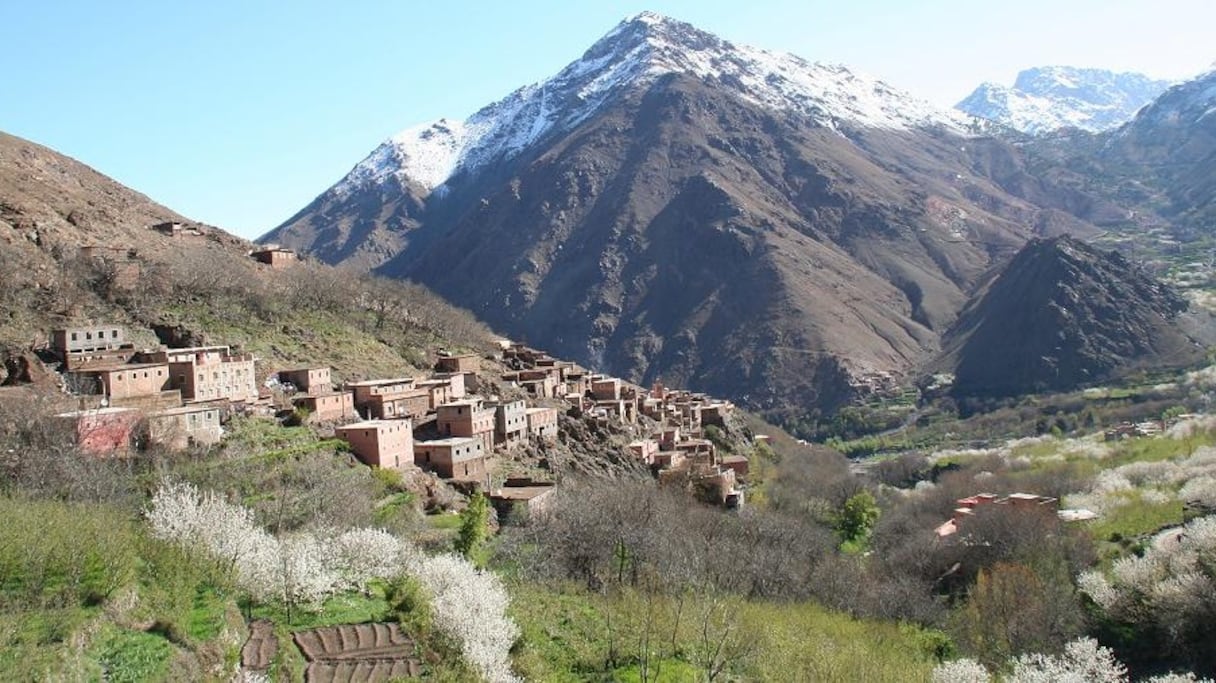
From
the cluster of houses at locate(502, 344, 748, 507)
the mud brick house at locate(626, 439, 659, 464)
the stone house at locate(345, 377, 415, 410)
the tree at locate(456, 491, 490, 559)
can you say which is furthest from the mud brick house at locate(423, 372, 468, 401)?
the tree at locate(456, 491, 490, 559)

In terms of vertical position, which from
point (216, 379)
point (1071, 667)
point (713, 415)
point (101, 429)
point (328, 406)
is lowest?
point (1071, 667)

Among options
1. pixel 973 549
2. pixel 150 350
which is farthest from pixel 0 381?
pixel 973 549

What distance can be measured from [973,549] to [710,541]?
1743cm

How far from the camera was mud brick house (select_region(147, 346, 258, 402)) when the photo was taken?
46.3 metres

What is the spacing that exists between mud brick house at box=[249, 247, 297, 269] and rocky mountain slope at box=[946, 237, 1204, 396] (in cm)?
10686

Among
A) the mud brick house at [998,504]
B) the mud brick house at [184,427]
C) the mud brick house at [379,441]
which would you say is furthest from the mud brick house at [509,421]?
the mud brick house at [998,504]

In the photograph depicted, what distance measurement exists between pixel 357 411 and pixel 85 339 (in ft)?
45.4

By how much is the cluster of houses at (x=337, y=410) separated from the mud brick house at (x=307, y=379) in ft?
0.19

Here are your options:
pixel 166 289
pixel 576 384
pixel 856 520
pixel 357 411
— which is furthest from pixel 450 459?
pixel 856 520

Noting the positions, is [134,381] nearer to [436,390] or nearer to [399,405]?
[399,405]

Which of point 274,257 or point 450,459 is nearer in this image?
point 450,459

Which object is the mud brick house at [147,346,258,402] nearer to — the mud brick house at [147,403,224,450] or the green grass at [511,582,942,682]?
the mud brick house at [147,403,224,450]

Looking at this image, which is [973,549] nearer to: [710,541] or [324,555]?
[710,541]

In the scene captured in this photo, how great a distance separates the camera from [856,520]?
67.4 m
